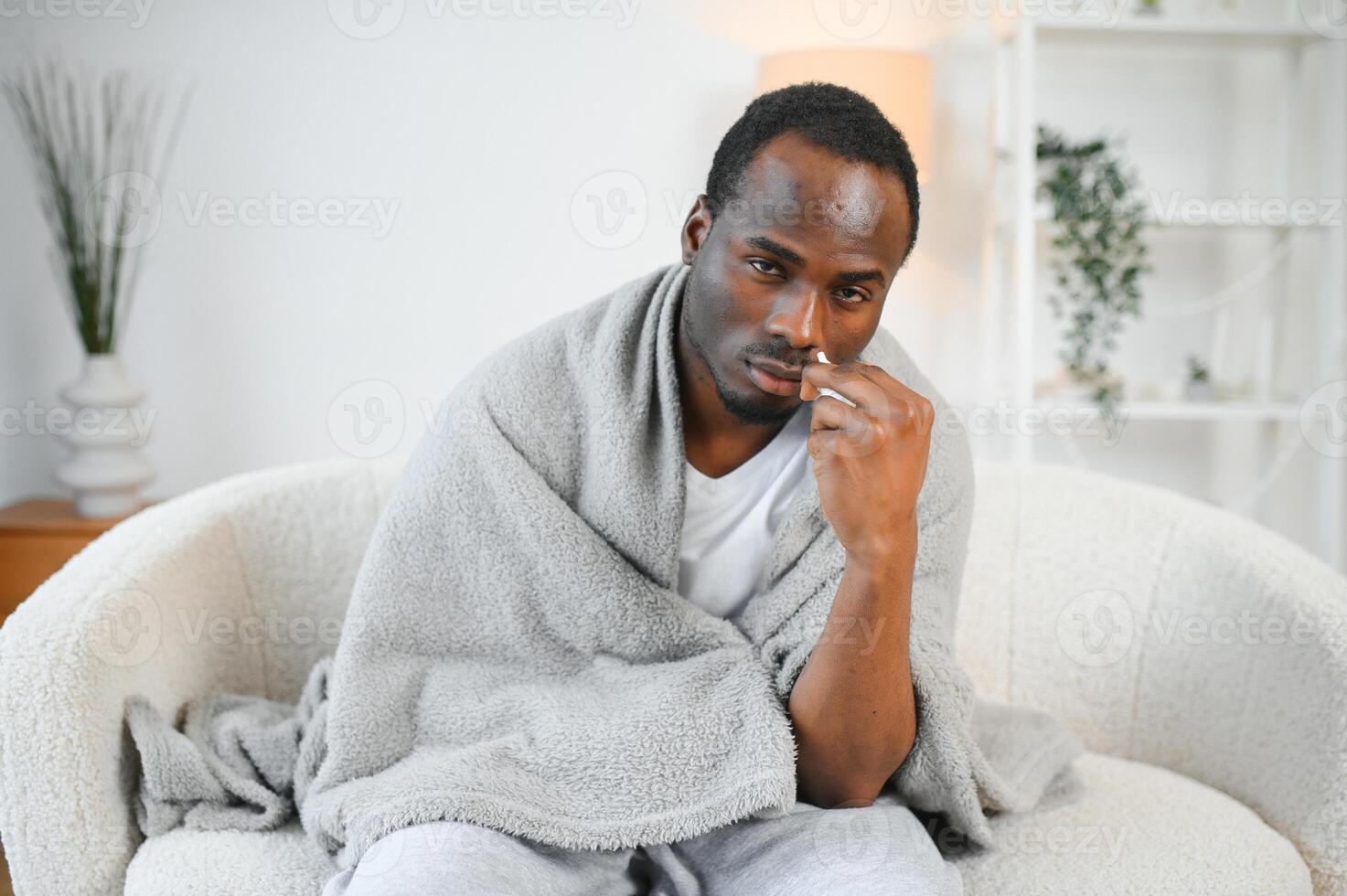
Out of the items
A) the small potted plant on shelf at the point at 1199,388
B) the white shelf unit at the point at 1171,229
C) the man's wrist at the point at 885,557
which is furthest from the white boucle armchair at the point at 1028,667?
the small potted plant on shelf at the point at 1199,388

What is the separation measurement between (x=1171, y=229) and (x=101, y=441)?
2256 mm

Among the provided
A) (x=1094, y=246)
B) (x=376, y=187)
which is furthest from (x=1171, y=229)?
(x=376, y=187)

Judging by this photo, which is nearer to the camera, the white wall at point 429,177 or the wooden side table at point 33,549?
the wooden side table at point 33,549

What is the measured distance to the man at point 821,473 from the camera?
105cm

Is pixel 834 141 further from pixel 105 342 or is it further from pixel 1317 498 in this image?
pixel 1317 498

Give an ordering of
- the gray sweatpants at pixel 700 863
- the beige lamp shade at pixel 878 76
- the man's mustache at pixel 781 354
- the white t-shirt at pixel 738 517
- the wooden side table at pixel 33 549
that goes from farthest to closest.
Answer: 1. the beige lamp shade at pixel 878 76
2. the wooden side table at pixel 33 549
3. the white t-shirt at pixel 738 517
4. the man's mustache at pixel 781 354
5. the gray sweatpants at pixel 700 863

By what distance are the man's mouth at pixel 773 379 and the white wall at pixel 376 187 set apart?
1537 millimetres

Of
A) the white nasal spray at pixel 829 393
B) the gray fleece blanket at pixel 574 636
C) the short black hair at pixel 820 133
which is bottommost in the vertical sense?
the gray fleece blanket at pixel 574 636

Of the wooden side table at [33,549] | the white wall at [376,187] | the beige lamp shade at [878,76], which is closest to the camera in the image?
the wooden side table at [33,549]

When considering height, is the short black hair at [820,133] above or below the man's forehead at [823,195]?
above

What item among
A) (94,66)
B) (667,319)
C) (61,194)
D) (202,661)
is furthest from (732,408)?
(94,66)

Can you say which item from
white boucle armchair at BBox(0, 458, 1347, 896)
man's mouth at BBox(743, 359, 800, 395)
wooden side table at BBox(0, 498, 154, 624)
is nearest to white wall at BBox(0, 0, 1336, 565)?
wooden side table at BBox(0, 498, 154, 624)

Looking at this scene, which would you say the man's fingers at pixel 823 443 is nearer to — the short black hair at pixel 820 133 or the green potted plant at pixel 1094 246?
the short black hair at pixel 820 133

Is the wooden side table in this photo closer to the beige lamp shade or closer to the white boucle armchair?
the white boucle armchair
